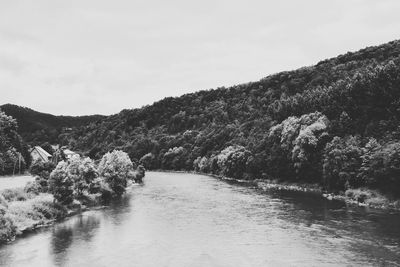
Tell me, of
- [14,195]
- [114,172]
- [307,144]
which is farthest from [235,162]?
[14,195]

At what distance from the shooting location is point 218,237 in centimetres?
4531

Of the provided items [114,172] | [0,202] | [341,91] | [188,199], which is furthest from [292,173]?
[0,202]

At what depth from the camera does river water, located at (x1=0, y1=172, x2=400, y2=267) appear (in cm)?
3681

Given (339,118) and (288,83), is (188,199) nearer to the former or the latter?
(339,118)

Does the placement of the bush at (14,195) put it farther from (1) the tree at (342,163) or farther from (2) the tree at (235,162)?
(2) the tree at (235,162)

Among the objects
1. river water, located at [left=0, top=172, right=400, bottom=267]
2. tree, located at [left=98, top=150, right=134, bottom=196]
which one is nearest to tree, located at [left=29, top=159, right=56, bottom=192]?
river water, located at [left=0, top=172, right=400, bottom=267]

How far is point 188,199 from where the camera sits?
73.6 meters

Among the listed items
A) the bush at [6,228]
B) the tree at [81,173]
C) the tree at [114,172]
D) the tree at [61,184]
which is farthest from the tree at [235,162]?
the bush at [6,228]

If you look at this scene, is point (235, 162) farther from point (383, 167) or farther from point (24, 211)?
point (24, 211)

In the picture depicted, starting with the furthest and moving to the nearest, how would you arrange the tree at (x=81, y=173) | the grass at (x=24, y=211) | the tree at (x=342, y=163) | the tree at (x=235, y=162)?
the tree at (x=235, y=162), the tree at (x=342, y=163), the tree at (x=81, y=173), the grass at (x=24, y=211)

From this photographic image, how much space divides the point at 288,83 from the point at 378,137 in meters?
120

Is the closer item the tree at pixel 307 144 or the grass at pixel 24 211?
the grass at pixel 24 211

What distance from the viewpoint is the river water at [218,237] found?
36812 millimetres

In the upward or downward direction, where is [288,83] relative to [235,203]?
upward
